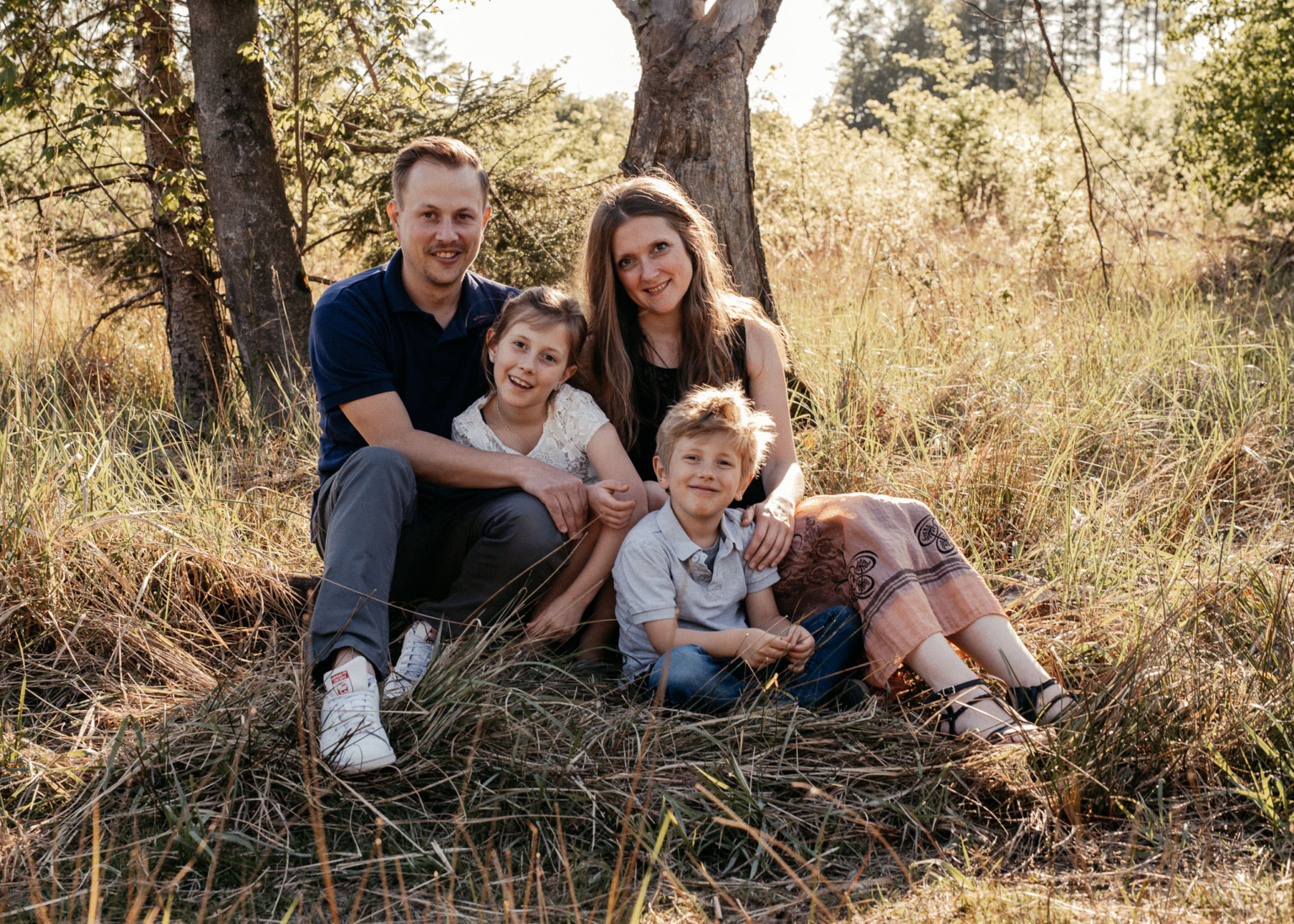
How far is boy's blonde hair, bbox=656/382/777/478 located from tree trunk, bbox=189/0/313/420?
9.02 ft

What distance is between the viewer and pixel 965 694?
7.30 ft

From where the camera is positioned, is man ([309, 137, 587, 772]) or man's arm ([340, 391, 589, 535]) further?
man's arm ([340, 391, 589, 535])

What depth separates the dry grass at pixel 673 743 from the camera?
5.63 feet

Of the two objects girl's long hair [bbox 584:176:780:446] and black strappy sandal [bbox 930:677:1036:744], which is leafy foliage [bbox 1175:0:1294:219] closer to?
girl's long hair [bbox 584:176:780:446]

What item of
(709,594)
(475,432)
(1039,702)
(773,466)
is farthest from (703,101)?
(1039,702)

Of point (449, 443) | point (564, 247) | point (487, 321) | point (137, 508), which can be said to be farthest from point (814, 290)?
point (137, 508)

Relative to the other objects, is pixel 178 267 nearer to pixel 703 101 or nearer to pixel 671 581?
pixel 703 101

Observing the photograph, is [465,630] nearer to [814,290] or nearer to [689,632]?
[689,632]

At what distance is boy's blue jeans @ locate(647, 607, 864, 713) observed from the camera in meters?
2.32

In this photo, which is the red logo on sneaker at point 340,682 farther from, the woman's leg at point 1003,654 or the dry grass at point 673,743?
the woman's leg at point 1003,654

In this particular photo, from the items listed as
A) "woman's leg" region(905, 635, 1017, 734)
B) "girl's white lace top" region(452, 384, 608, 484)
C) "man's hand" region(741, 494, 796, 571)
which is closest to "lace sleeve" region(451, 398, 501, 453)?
"girl's white lace top" region(452, 384, 608, 484)

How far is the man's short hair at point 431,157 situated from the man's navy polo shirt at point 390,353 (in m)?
0.24

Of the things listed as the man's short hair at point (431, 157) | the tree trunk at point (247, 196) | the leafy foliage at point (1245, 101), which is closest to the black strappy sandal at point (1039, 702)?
the man's short hair at point (431, 157)

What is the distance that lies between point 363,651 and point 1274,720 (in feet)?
6.43
